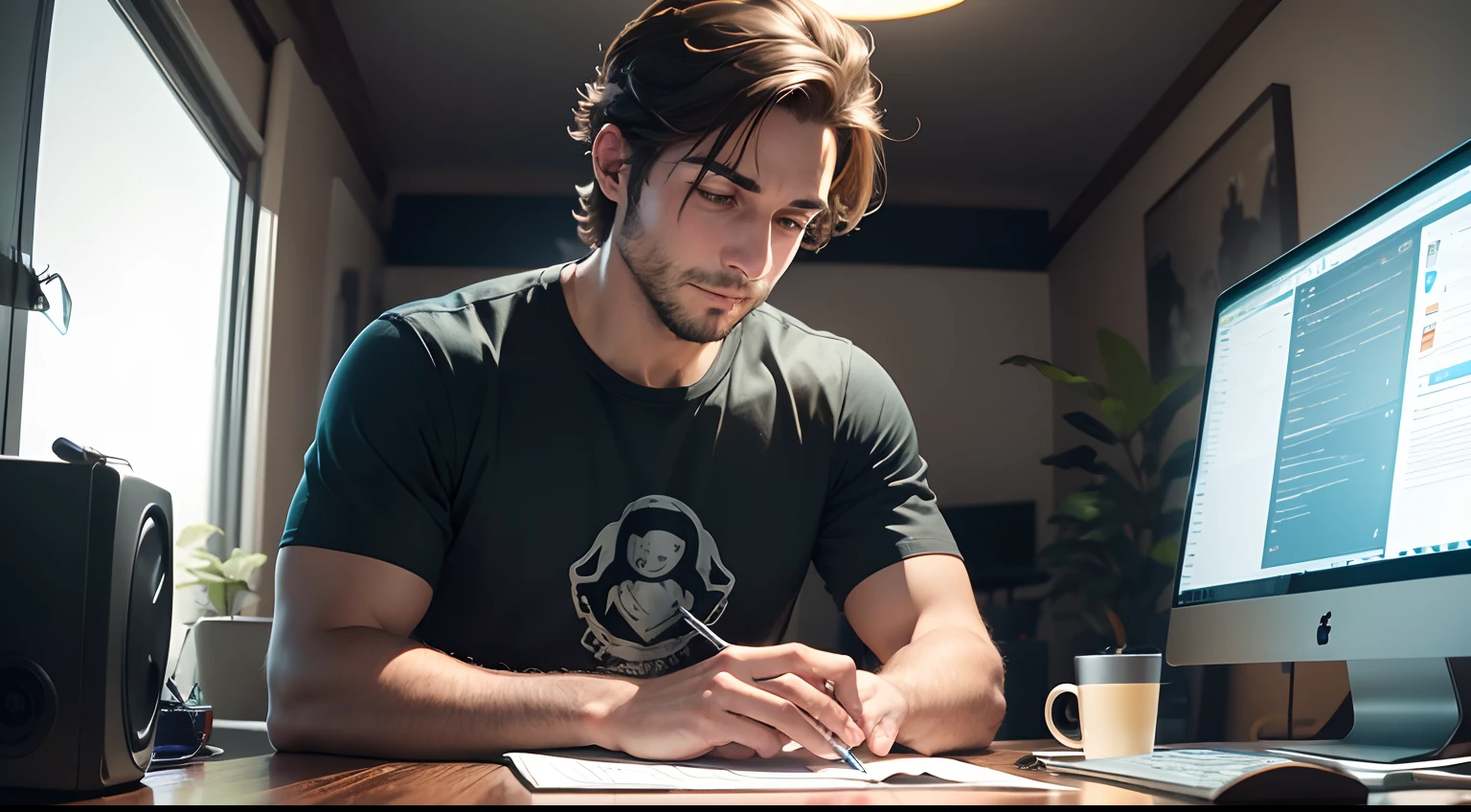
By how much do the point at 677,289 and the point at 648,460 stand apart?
0.21m

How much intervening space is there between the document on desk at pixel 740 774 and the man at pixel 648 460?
0.40 feet

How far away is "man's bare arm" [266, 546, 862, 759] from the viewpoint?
0.77 meters

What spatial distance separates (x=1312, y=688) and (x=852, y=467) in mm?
1482

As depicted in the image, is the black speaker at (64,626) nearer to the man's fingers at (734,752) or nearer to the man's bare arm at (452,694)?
the man's bare arm at (452,694)

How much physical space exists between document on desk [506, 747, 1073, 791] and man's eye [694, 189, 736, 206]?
0.64 meters

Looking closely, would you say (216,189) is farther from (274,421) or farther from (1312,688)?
(1312,688)

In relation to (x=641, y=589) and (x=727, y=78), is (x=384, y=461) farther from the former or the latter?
(x=727, y=78)

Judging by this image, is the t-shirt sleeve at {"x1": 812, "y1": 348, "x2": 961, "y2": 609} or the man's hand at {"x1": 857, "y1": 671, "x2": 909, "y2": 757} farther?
the t-shirt sleeve at {"x1": 812, "y1": 348, "x2": 961, "y2": 609}

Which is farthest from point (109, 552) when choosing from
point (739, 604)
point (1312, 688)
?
point (1312, 688)

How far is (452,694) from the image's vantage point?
880mm

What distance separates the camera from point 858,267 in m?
4.71

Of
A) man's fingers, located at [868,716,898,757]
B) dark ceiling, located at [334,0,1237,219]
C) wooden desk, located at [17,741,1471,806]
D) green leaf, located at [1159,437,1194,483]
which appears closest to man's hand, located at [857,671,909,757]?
man's fingers, located at [868,716,898,757]

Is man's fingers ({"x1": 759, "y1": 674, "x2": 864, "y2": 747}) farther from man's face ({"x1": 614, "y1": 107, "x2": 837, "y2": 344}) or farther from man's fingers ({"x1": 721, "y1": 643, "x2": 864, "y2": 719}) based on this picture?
man's face ({"x1": 614, "y1": 107, "x2": 837, "y2": 344})

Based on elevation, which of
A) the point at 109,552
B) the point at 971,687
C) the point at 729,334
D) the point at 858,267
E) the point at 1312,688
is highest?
the point at 858,267
